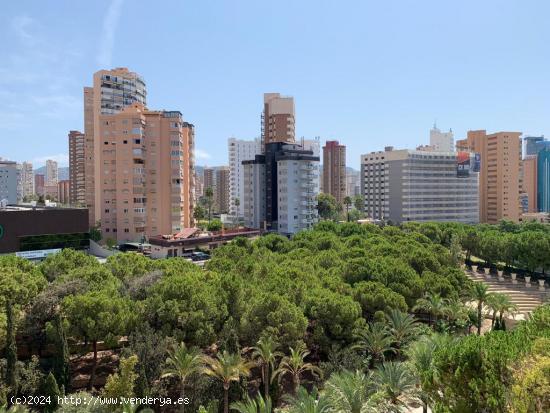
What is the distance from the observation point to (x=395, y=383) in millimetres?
23203

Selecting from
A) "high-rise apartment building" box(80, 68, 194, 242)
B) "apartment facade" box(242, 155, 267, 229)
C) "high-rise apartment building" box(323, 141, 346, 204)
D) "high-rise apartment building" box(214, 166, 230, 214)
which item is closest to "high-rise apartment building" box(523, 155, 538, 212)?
"high-rise apartment building" box(323, 141, 346, 204)

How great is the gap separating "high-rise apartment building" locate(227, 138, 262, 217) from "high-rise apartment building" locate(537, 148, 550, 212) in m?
118

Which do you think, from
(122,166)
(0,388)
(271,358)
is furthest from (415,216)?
(0,388)

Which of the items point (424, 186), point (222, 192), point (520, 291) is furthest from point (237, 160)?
point (520, 291)

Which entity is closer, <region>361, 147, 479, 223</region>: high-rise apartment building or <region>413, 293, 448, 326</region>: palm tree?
<region>413, 293, 448, 326</region>: palm tree

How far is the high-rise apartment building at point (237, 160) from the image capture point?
145 m

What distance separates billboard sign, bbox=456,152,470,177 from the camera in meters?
127

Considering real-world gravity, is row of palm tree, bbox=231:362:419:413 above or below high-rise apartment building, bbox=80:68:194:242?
below

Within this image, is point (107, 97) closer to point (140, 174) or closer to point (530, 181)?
point (140, 174)

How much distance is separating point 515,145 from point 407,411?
426ft

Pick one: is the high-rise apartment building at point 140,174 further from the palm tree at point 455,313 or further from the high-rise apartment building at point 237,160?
the palm tree at point 455,313

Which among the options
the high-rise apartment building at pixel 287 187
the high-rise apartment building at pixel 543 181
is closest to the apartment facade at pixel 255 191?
the high-rise apartment building at pixel 287 187

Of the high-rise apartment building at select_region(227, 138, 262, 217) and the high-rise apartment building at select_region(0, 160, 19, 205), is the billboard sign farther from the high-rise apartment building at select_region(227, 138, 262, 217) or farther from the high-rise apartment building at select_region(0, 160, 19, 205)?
the high-rise apartment building at select_region(0, 160, 19, 205)

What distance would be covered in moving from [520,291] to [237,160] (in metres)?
116
